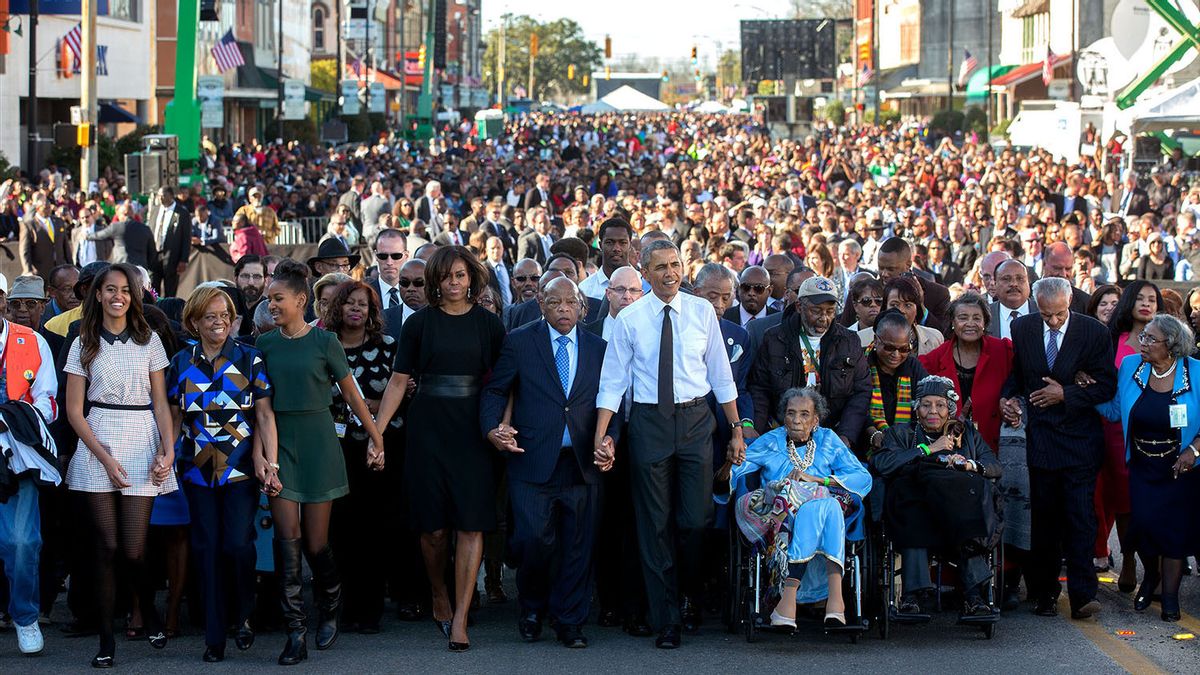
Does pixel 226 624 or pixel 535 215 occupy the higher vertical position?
pixel 535 215

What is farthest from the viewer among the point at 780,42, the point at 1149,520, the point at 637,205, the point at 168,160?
the point at 780,42

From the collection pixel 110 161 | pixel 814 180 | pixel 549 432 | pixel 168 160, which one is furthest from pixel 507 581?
pixel 110 161

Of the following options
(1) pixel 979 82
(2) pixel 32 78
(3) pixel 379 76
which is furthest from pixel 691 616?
(3) pixel 379 76

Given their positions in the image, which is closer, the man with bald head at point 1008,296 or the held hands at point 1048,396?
the held hands at point 1048,396

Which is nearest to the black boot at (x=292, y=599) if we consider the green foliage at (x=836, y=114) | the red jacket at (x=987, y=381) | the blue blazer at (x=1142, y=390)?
the red jacket at (x=987, y=381)

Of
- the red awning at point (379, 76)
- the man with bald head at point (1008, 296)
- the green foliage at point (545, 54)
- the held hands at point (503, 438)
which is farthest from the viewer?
the green foliage at point (545, 54)

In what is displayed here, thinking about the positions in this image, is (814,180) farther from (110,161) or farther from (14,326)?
(14,326)

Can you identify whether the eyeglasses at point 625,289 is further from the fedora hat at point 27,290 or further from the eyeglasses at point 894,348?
the fedora hat at point 27,290

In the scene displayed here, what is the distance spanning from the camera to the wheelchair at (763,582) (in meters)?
8.41

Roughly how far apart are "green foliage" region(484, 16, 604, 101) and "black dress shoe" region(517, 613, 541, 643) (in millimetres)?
172097

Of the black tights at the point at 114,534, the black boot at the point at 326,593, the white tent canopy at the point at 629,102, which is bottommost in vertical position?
the black boot at the point at 326,593

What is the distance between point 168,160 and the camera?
82.8 ft

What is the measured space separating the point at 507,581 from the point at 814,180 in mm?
26481

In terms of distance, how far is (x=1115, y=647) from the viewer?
8516 mm
